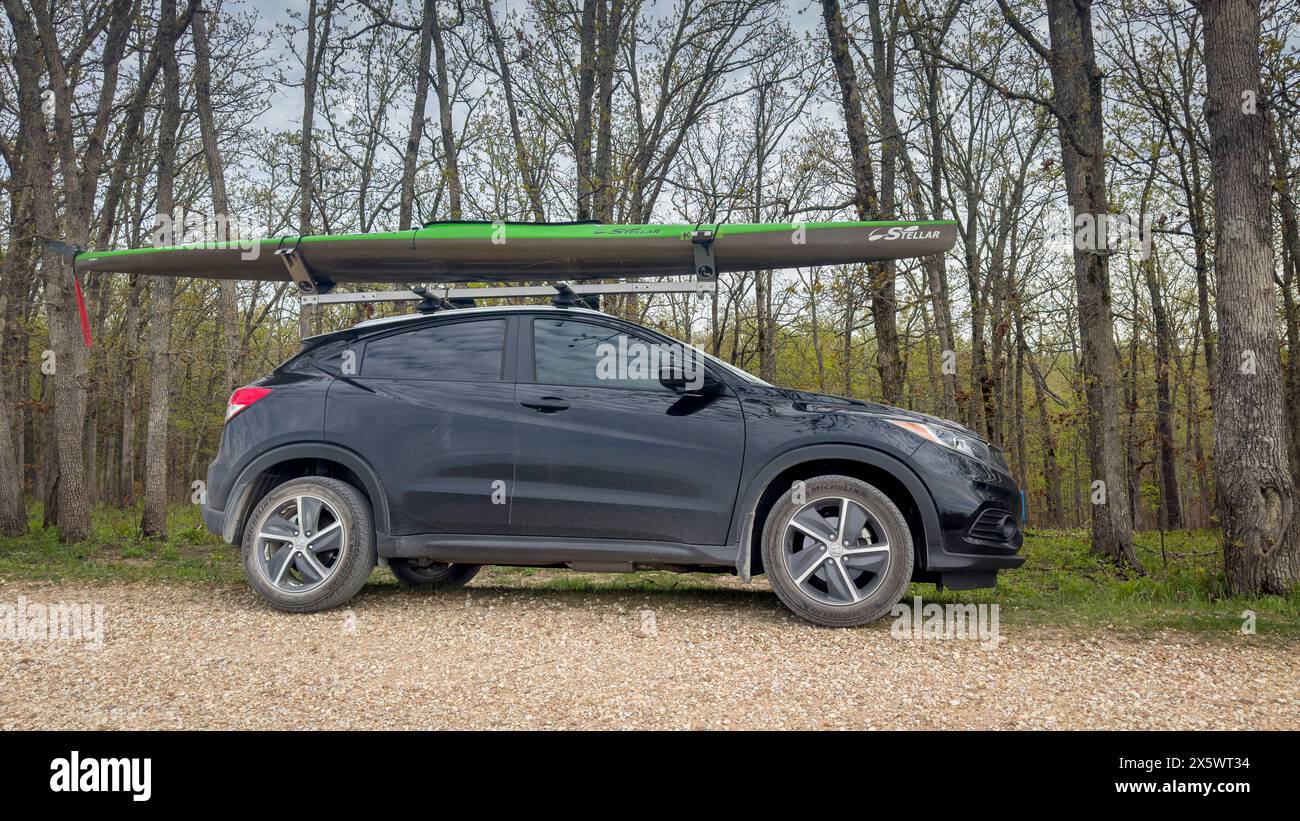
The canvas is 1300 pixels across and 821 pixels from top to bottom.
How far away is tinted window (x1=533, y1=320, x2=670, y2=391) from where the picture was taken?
207 inches

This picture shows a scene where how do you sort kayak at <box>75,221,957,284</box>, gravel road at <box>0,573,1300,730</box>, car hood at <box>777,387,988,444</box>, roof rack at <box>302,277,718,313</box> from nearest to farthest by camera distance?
gravel road at <box>0,573,1300,730</box> → car hood at <box>777,387,988,444</box> → roof rack at <box>302,277,718,313</box> → kayak at <box>75,221,957,284</box>

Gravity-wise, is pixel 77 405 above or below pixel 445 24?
below

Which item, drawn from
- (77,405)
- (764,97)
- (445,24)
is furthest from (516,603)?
(764,97)

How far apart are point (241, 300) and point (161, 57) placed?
48.2 feet

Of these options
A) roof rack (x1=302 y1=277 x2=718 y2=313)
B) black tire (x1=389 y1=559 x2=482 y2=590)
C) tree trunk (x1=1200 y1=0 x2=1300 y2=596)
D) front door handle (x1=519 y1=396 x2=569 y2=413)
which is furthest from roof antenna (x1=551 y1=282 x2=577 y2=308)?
tree trunk (x1=1200 y1=0 x2=1300 y2=596)

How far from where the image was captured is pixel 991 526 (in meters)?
4.84

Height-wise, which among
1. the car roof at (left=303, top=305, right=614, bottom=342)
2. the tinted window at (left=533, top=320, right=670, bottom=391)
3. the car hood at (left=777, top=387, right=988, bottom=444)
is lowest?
the car hood at (left=777, top=387, right=988, bottom=444)

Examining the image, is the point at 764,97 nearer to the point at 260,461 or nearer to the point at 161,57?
the point at 161,57

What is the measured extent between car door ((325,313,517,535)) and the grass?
1281mm

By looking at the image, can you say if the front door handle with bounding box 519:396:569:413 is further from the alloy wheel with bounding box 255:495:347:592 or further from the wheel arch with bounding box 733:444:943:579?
the alloy wheel with bounding box 255:495:347:592

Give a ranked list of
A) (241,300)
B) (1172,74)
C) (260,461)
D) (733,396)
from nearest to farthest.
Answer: (733,396), (260,461), (1172,74), (241,300)

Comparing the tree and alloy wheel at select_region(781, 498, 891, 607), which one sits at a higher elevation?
the tree

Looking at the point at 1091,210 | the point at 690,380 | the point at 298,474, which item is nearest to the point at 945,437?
the point at 690,380

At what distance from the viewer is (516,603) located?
556cm
